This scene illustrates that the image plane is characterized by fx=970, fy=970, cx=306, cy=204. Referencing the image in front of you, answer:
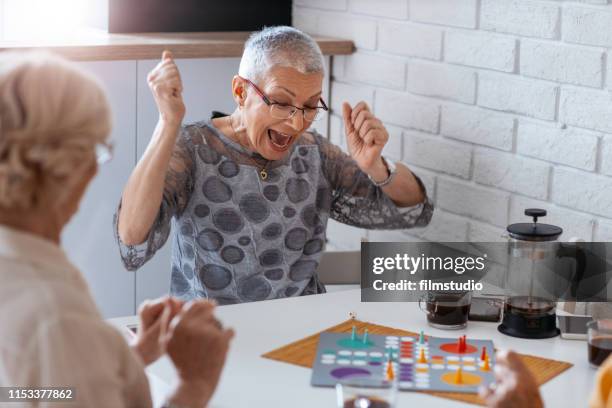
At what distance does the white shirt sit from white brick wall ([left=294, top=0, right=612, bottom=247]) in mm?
1446

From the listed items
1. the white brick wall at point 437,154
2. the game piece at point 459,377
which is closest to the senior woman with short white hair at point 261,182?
the white brick wall at point 437,154

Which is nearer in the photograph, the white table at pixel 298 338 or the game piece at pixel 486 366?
the white table at pixel 298 338

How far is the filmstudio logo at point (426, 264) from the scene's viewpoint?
252cm

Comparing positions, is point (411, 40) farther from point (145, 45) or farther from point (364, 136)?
point (145, 45)

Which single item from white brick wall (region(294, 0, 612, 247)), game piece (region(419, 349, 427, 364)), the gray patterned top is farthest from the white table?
white brick wall (region(294, 0, 612, 247))

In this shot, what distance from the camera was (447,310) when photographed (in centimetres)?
191

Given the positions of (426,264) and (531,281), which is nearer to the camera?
(531,281)

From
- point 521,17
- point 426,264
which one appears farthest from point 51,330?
point 426,264

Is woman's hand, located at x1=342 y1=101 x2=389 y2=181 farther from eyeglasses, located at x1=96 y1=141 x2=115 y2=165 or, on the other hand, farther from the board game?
eyeglasses, located at x1=96 y1=141 x2=115 y2=165

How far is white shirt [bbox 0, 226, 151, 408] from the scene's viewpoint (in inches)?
41.3

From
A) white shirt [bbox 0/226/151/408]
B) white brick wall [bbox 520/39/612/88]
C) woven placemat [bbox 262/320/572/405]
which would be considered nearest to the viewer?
white shirt [bbox 0/226/151/408]

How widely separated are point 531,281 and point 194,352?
930 mm

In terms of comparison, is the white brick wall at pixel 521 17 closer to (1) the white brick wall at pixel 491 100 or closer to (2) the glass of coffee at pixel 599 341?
(1) the white brick wall at pixel 491 100

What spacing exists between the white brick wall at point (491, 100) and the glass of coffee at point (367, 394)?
3.52ft
